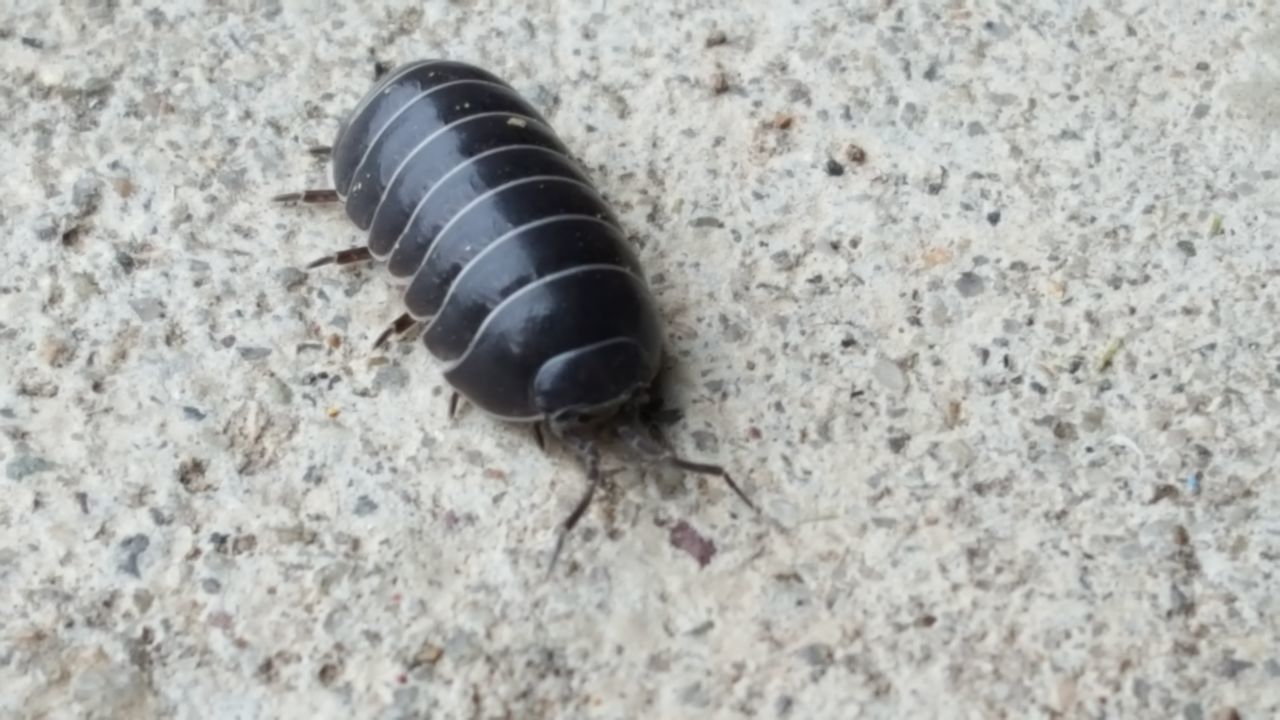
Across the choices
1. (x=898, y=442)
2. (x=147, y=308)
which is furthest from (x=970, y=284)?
(x=147, y=308)

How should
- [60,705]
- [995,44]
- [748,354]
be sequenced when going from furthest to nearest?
[995,44], [748,354], [60,705]

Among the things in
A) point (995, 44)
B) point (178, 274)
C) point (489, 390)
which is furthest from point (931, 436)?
point (178, 274)

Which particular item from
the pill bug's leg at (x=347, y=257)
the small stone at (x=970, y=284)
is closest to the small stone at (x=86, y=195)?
the pill bug's leg at (x=347, y=257)

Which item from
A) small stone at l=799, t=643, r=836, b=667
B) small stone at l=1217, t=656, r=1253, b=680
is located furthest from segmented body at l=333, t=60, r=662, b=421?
small stone at l=1217, t=656, r=1253, b=680

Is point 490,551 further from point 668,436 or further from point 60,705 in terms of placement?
point 60,705

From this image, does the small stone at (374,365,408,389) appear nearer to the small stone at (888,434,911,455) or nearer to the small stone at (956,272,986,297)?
the small stone at (888,434,911,455)

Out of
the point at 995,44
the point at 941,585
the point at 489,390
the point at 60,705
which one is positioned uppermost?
the point at 995,44
